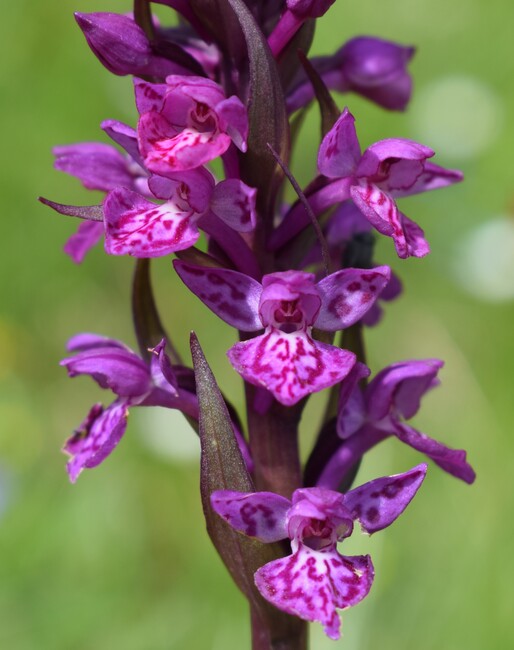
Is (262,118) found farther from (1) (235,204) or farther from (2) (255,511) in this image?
(2) (255,511)


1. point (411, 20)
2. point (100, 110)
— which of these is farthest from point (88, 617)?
point (411, 20)

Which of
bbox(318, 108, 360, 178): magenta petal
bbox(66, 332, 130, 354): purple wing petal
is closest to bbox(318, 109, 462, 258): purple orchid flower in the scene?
bbox(318, 108, 360, 178): magenta petal

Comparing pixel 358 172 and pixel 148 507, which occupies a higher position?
pixel 358 172

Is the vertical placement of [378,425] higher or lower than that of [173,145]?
lower

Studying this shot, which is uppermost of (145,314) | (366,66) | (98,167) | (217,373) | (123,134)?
(366,66)

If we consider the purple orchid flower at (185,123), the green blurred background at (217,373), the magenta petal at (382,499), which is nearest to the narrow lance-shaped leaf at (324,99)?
the purple orchid flower at (185,123)

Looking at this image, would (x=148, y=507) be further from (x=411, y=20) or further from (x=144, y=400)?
(x=411, y=20)

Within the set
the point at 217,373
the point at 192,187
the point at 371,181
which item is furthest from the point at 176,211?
the point at 217,373

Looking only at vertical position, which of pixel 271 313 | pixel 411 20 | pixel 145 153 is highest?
pixel 145 153
